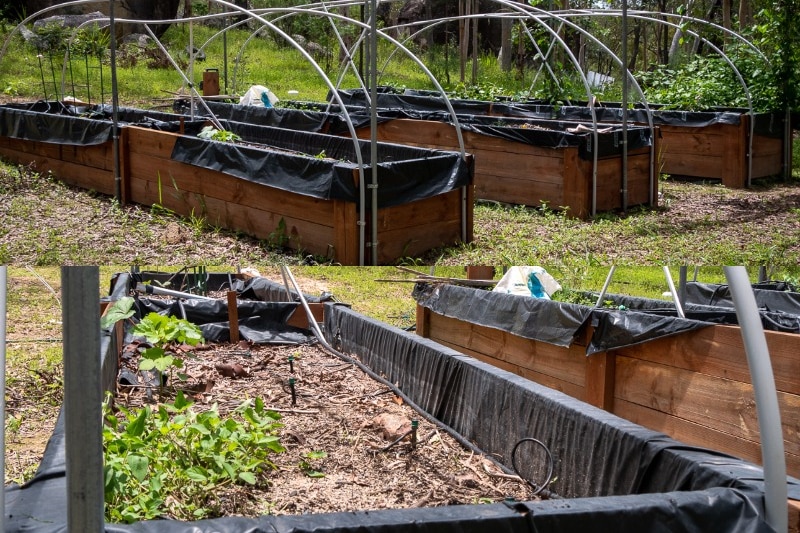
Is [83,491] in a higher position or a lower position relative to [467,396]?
higher

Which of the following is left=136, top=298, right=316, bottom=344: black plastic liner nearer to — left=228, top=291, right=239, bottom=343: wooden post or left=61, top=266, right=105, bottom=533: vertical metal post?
left=228, top=291, right=239, bottom=343: wooden post

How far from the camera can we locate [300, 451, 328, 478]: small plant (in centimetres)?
365

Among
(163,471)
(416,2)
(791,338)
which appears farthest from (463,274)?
(416,2)

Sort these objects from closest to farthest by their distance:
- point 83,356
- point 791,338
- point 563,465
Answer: point 83,356 < point 563,465 < point 791,338

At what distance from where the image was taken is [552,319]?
5496mm

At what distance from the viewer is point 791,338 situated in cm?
408

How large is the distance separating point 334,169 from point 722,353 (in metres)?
2.76

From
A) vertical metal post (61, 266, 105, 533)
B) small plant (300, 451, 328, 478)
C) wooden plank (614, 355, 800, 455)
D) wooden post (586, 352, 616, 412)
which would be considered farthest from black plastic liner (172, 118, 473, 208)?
vertical metal post (61, 266, 105, 533)

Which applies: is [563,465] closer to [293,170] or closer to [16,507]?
[16,507]

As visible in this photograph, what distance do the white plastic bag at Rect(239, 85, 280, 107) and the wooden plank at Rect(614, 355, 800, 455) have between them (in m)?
8.60

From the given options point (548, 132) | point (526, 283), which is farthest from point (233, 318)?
point (548, 132)

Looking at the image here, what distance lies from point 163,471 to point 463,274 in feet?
18.1

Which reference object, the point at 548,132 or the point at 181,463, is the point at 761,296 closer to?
the point at 548,132

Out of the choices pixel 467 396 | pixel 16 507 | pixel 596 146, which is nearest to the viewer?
pixel 16 507
